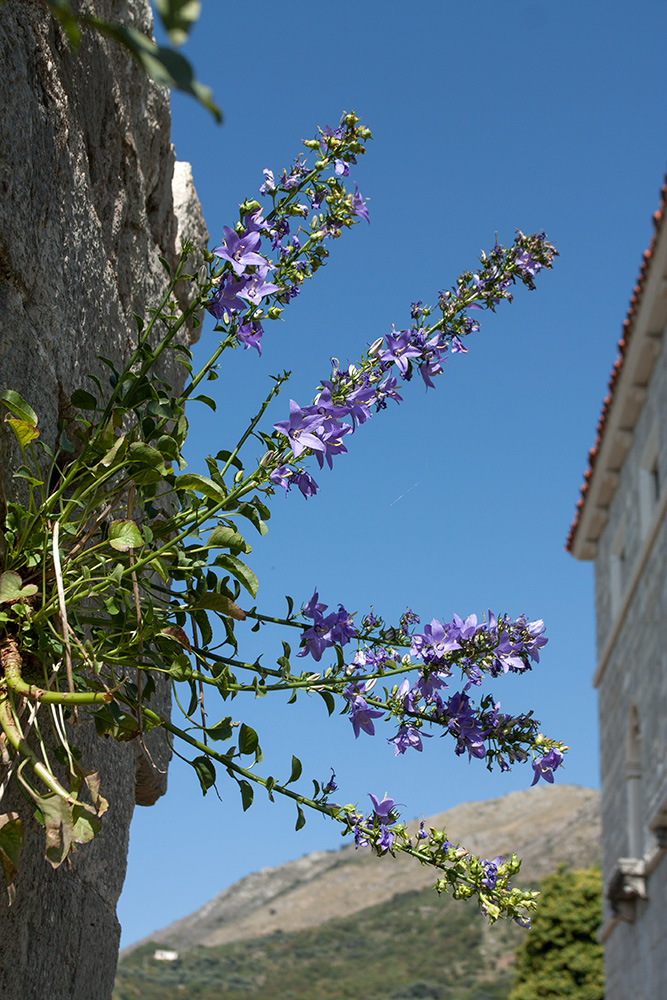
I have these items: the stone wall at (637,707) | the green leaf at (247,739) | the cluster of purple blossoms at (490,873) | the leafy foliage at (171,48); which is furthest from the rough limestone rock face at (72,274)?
the stone wall at (637,707)

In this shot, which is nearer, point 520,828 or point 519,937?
point 519,937

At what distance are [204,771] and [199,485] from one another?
1.30 feet

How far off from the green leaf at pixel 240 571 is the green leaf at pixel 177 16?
100 cm

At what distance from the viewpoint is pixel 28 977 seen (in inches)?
57.0

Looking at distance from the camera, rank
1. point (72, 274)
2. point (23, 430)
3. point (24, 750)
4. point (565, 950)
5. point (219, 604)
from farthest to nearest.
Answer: point (565, 950) < point (72, 274) < point (219, 604) < point (23, 430) < point (24, 750)

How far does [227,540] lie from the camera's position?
4.69ft

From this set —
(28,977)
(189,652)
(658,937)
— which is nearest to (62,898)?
(28,977)

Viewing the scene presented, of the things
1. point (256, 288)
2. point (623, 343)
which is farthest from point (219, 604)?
point (623, 343)

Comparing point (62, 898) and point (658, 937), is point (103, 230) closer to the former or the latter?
point (62, 898)

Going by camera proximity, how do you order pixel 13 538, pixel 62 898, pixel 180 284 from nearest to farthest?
pixel 13 538, pixel 62 898, pixel 180 284

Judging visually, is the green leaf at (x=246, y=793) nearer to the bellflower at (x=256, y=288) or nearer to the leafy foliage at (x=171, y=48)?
the bellflower at (x=256, y=288)

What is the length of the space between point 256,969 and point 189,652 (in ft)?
189

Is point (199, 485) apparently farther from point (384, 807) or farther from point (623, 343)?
point (623, 343)

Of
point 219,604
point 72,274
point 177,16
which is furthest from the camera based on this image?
point 72,274
